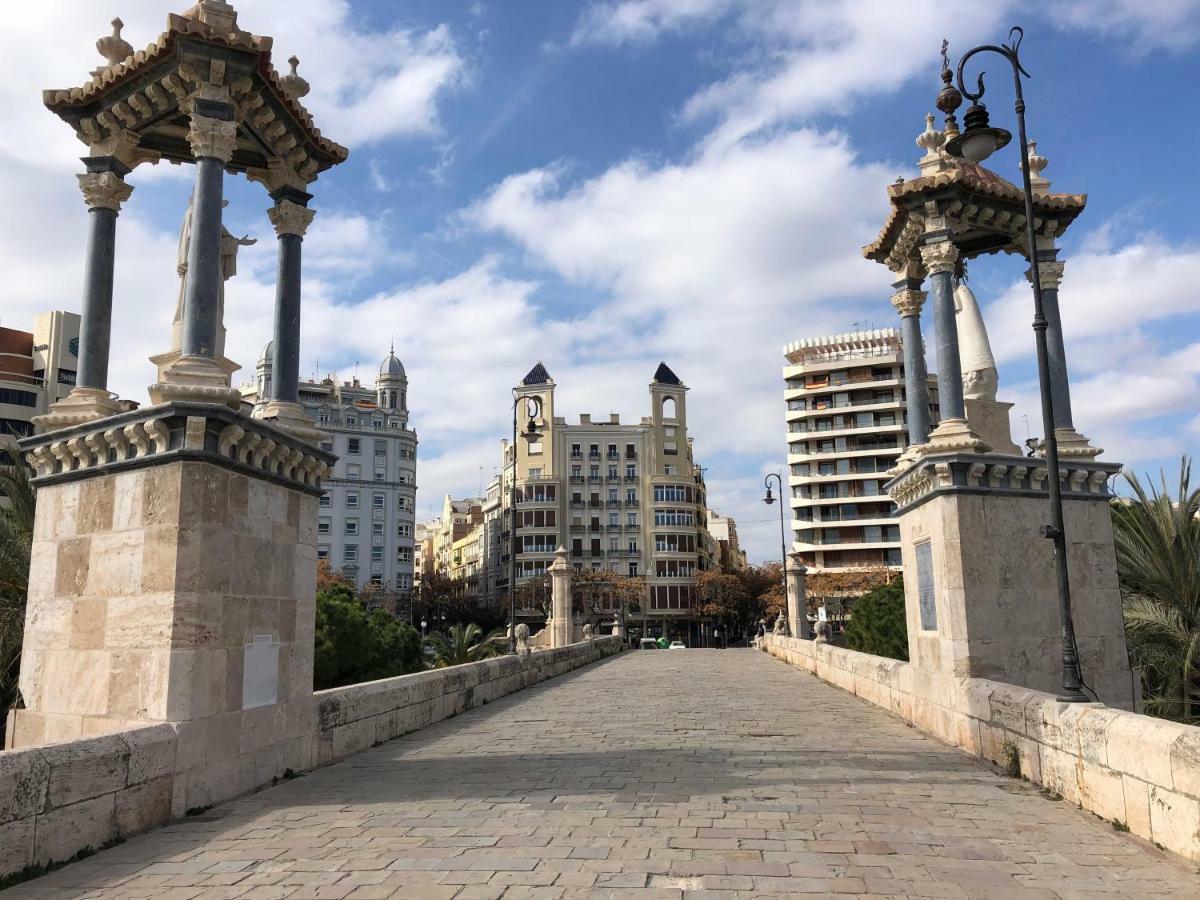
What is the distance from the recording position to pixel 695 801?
23.3 ft

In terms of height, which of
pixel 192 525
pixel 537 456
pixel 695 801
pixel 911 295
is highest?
pixel 537 456

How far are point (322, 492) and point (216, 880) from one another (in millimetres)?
5066

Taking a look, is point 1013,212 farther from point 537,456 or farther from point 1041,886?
point 537,456

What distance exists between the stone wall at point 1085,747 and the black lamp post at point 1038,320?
17.8 inches

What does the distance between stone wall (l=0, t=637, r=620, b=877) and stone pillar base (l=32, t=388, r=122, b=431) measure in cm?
328

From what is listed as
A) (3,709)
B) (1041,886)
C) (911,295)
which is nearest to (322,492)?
(3,709)

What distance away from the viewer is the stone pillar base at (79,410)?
8.46 metres

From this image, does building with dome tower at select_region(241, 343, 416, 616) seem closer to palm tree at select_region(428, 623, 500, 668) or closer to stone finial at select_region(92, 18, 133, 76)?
palm tree at select_region(428, 623, 500, 668)

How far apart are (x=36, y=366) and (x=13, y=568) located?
61.3 m

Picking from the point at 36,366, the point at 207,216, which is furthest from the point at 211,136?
the point at 36,366

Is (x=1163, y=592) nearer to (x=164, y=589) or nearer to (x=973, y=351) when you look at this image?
(x=973, y=351)

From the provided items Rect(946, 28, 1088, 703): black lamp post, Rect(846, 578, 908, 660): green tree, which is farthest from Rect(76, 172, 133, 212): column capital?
Rect(846, 578, 908, 660): green tree

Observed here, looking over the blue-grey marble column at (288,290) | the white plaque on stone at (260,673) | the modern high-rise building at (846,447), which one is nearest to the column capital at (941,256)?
the blue-grey marble column at (288,290)

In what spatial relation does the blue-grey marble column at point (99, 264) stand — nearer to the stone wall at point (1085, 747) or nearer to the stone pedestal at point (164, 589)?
the stone pedestal at point (164, 589)
